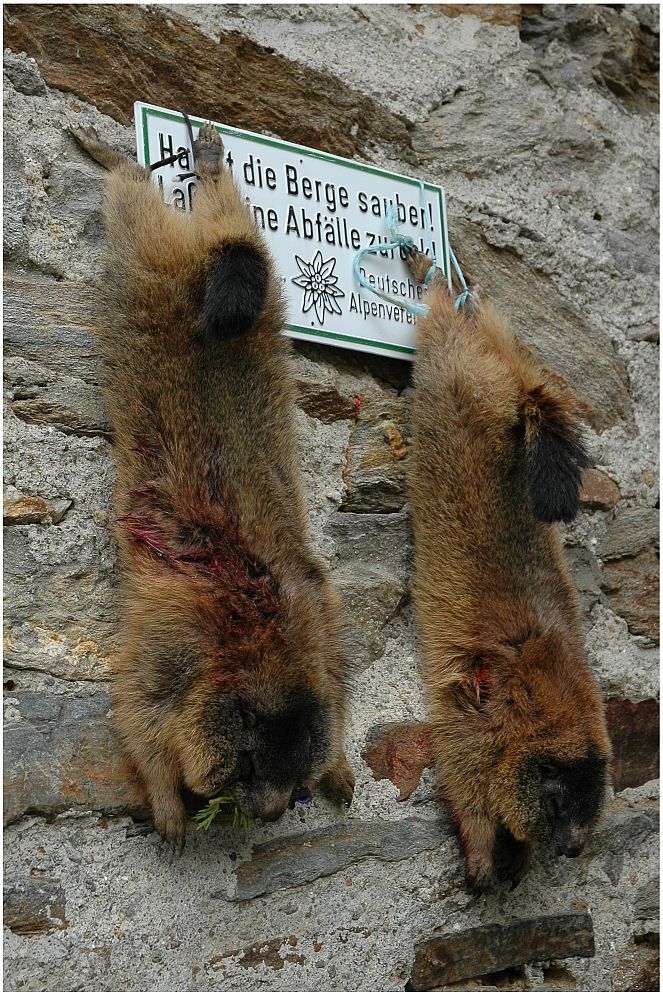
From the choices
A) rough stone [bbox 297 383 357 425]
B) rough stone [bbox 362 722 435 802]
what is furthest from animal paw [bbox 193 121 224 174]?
rough stone [bbox 362 722 435 802]

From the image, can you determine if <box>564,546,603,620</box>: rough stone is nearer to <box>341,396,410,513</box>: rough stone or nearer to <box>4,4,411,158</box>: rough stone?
<box>341,396,410,513</box>: rough stone

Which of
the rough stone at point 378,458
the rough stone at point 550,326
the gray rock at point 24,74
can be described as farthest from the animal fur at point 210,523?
the rough stone at point 550,326

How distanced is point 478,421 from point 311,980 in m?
1.16

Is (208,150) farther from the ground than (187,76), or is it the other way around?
(187,76)

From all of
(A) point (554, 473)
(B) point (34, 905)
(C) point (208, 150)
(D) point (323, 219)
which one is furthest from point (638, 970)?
(C) point (208, 150)

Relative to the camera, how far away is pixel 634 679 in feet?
7.82

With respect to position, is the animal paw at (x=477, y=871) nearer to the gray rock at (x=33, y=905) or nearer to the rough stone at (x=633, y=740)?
the rough stone at (x=633, y=740)

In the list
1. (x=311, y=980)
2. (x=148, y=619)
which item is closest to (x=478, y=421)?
(x=148, y=619)

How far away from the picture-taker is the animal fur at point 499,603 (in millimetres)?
1920

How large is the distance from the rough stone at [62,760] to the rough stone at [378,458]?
0.70 metres

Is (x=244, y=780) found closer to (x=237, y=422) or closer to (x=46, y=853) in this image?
(x=46, y=853)

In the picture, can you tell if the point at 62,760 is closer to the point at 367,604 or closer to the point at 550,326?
the point at 367,604

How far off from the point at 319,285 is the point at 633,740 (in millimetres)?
1319

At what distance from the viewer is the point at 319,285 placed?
207 cm
